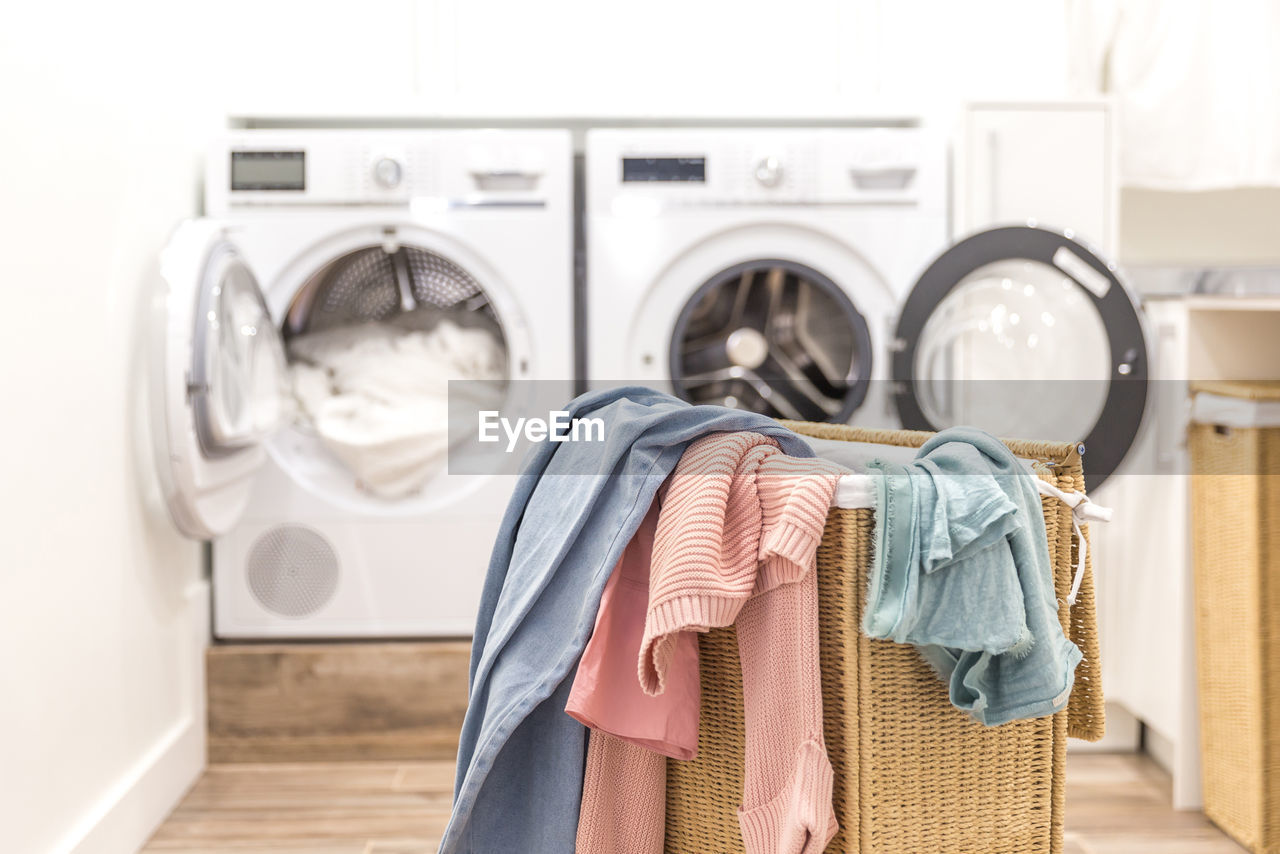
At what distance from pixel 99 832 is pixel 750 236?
153 centimetres

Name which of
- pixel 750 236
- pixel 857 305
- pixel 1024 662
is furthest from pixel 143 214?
pixel 1024 662

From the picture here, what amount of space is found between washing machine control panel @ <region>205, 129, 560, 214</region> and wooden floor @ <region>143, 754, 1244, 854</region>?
113 cm

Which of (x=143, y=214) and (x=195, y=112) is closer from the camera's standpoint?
(x=143, y=214)

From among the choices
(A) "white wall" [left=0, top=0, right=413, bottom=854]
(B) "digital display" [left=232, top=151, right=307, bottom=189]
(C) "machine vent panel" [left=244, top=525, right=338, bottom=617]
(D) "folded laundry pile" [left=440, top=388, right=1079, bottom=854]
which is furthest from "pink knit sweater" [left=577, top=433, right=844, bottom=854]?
(B) "digital display" [left=232, top=151, right=307, bottom=189]

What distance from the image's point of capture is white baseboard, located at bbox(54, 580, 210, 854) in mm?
1549

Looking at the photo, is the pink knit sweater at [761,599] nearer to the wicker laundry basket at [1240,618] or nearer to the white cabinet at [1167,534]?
the wicker laundry basket at [1240,618]

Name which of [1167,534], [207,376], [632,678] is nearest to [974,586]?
[632,678]

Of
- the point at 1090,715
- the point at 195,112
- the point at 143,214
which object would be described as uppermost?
the point at 195,112

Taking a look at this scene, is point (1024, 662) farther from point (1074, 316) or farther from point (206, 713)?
point (206, 713)

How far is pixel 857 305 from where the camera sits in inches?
81.6

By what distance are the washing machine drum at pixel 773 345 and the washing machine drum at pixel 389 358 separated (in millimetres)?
412

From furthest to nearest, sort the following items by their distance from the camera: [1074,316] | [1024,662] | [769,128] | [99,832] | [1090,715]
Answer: [769,128] < [1074,316] < [99,832] < [1090,715] < [1024,662]

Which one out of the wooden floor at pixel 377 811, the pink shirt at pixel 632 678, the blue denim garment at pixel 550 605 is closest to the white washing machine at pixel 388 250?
the wooden floor at pixel 377 811

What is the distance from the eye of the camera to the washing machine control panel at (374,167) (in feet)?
6.72
